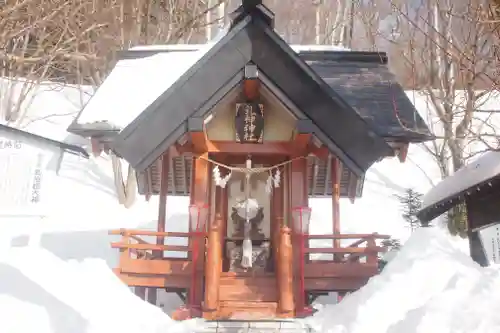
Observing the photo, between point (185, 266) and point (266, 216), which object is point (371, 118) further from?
point (185, 266)

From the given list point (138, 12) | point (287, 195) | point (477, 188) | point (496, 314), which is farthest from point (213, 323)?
point (138, 12)

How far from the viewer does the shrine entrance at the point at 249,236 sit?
7.54m

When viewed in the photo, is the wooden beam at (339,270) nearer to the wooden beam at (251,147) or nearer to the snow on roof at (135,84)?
the wooden beam at (251,147)

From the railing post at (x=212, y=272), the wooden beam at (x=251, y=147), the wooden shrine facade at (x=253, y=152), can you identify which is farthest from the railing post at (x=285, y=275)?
the wooden beam at (x=251, y=147)

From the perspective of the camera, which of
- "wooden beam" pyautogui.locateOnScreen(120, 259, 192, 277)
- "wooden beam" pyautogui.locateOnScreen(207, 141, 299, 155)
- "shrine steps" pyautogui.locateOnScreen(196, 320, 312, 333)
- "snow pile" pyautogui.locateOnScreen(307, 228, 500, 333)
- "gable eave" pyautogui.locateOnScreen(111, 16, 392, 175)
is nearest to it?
"snow pile" pyautogui.locateOnScreen(307, 228, 500, 333)

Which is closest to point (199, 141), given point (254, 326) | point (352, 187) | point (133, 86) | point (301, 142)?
point (301, 142)

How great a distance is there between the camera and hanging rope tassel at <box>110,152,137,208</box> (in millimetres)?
16781

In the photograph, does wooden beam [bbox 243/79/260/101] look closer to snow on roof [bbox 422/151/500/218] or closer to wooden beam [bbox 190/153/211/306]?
wooden beam [bbox 190/153/211/306]

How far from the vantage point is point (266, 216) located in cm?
912

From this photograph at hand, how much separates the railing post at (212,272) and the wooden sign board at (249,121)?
1497mm

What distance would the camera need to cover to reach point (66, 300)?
5801 mm

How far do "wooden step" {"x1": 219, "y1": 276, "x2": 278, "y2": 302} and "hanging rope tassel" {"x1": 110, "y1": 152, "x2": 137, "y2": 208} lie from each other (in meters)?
9.74

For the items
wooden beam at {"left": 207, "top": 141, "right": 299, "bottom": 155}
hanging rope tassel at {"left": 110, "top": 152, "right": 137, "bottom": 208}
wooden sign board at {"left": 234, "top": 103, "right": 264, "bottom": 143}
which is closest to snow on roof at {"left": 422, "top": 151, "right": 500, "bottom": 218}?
wooden beam at {"left": 207, "top": 141, "right": 299, "bottom": 155}

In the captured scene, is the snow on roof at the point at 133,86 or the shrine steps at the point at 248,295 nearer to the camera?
the shrine steps at the point at 248,295
